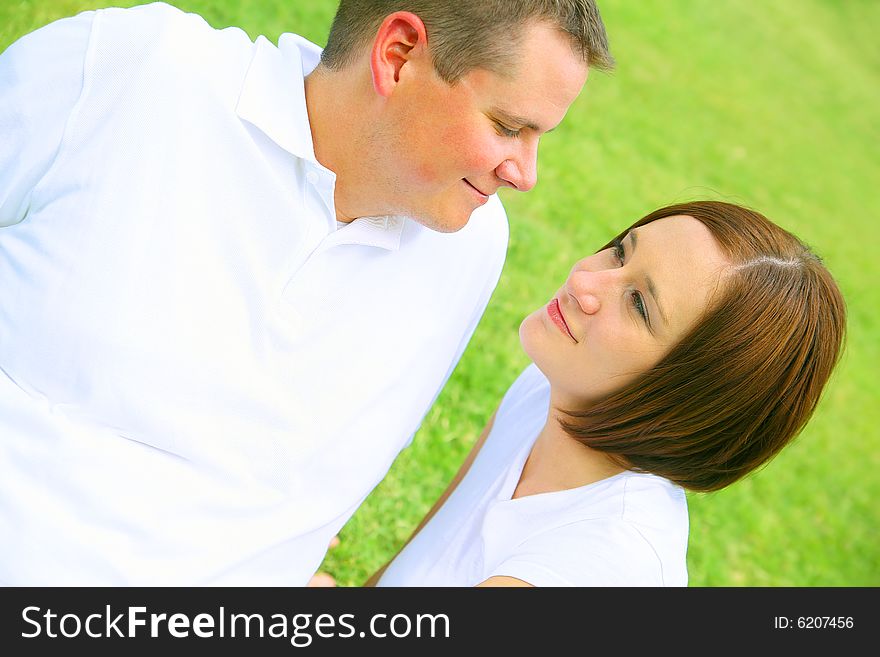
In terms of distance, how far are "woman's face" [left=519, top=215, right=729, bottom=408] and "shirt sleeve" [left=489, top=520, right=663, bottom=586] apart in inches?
16.9

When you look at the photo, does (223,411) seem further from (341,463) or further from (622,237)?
(622,237)

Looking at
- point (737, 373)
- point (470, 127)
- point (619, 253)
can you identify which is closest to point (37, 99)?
point (470, 127)

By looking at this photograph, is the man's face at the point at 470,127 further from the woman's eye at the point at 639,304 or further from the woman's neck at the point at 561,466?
the woman's neck at the point at 561,466

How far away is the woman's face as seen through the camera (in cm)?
239

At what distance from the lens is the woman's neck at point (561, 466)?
99.3 inches

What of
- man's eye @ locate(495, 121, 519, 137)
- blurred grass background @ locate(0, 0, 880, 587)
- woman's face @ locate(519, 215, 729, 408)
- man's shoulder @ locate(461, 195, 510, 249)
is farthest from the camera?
blurred grass background @ locate(0, 0, 880, 587)

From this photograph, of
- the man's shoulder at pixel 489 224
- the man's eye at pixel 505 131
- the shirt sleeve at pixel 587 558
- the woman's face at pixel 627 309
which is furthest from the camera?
the man's shoulder at pixel 489 224

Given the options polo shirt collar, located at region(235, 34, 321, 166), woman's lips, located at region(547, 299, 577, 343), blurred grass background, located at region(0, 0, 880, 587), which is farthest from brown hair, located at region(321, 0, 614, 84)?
blurred grass background, located at region(0, 0, 880, 587)

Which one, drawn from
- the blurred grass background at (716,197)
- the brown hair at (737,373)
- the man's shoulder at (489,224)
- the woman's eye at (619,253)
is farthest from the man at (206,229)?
the blurred grass background at (716,197)

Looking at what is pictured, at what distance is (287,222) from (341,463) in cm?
72

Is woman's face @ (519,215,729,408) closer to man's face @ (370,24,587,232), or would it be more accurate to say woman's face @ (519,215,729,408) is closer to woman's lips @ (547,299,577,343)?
woman's lips @ (547,299,577,343)

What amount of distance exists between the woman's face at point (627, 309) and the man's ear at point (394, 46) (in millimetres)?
764

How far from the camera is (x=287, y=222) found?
7.63 feet
